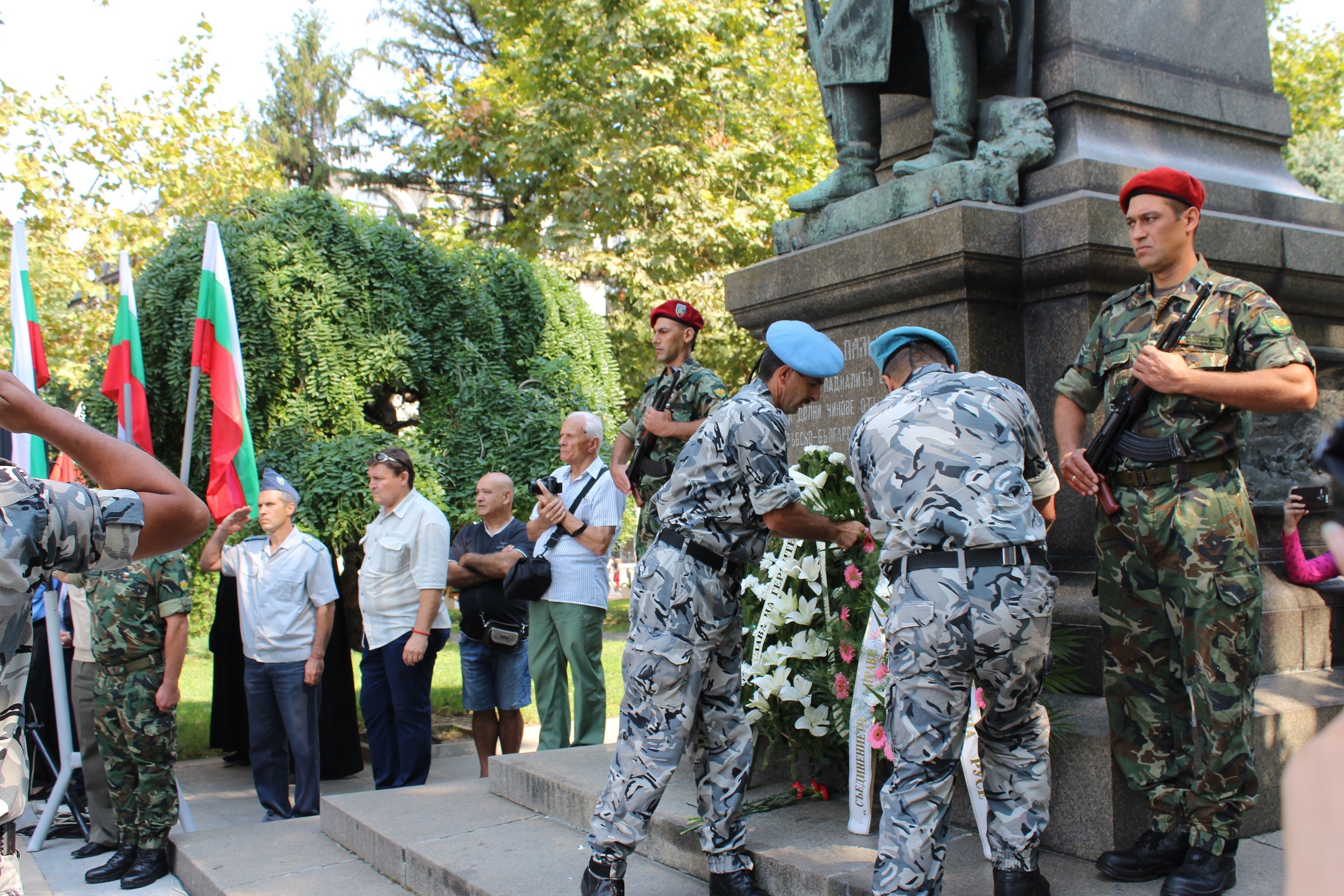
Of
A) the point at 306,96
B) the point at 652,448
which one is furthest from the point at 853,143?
the point at 306,96

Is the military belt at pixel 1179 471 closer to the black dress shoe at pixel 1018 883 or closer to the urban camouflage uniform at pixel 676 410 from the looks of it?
the black dress shoe at pixel 1018 883

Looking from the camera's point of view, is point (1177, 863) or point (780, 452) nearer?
point (1177, 863)

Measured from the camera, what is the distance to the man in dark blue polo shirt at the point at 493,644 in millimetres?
7027

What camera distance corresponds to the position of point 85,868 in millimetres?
6121

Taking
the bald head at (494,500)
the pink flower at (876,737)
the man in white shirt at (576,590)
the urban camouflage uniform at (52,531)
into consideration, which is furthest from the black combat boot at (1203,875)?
the bald head at (494,500)

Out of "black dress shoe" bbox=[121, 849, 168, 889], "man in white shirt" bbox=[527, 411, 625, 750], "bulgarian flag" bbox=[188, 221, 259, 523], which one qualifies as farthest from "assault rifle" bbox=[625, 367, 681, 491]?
"black dress shoe" bbox=[121, 849, 168, 889]

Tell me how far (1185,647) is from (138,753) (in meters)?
5.09

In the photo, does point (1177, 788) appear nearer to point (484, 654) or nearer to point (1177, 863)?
point (1177, 863)

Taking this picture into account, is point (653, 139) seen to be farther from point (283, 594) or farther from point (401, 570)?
point (283, 594)

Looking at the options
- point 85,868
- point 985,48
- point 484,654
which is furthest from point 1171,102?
point 85,868

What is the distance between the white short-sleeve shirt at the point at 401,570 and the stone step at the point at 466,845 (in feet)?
3.50

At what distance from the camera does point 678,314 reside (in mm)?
5820

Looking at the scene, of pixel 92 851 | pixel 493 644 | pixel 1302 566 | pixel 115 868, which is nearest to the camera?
pixel 1302 566

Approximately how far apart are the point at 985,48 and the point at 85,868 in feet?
20.9
